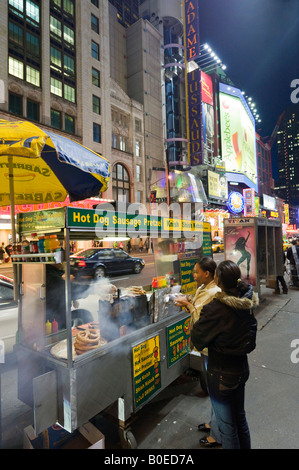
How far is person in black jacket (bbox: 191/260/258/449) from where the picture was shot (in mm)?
2273

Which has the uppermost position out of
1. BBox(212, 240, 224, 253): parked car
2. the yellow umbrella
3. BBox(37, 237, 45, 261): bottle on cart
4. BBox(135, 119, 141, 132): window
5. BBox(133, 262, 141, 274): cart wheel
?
BBox(135, 119, 141, 132): window

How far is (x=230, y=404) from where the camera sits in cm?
238

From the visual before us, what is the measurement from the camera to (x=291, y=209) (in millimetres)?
152125

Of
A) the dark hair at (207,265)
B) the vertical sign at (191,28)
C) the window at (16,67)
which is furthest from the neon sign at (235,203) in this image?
the dark hair at (207,265)

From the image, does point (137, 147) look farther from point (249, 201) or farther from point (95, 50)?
point (249, 201)

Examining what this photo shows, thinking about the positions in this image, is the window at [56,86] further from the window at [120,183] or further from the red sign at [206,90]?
the red sign at [206,90]

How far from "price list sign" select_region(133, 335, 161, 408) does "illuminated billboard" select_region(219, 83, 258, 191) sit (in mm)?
45541

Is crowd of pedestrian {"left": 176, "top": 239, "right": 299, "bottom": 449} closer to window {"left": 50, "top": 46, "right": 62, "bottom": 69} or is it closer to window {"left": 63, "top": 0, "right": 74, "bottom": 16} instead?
window {"left": 50, "top": 46, "right": 62, "bottom": 69}

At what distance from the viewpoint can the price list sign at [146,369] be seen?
313 centimetres

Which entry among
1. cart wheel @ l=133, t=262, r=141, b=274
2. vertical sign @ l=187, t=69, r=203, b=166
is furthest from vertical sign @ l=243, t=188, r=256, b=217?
cart wheel @ l=133, t=262, r=141, b=274

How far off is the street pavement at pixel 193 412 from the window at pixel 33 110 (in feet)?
75.4

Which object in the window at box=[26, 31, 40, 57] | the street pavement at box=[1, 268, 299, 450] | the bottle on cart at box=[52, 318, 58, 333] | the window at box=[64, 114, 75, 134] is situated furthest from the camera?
the window at box=[64, 114, 75, 134]

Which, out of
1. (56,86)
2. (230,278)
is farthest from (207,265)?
(56,86)

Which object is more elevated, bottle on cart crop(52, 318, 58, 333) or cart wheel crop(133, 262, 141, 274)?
bottle on cart crop(52, 318, 58, 333)
